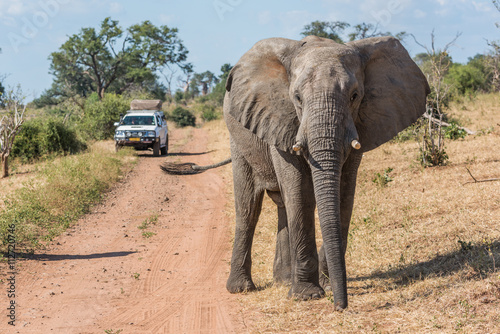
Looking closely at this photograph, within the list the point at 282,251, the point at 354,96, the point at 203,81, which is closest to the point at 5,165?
the point at 282,251

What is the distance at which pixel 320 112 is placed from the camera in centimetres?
426

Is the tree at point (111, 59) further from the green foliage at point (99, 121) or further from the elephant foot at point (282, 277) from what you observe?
the elephant foot at point (282, 277)

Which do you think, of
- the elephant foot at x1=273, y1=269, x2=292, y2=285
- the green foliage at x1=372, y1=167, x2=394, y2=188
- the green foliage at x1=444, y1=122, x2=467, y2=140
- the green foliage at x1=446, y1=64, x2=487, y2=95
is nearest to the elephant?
the elephant foot at x1=273, y1=269, x2=292, y2=285

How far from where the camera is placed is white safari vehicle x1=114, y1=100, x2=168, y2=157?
65.9 feet

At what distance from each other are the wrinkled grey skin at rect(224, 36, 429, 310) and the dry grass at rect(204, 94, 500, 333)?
0.41 meters

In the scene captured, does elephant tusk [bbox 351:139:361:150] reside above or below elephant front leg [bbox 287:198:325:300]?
above

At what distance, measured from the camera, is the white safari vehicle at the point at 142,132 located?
65.9 ft

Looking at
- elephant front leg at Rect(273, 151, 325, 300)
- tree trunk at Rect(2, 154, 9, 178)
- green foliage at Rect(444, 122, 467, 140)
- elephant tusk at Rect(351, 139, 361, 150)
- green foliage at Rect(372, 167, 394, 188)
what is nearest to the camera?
elephant tusk at Rect(351, 139, 361, 150)

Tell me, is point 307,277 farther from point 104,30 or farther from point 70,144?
point 104,30

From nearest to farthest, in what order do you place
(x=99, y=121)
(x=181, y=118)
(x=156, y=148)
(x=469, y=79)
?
(x=156, y=148) < (x=99, y=121) < (x=469, y=79) < (x=181, y=118)

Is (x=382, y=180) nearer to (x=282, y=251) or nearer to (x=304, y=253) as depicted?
(x=282, y=251)

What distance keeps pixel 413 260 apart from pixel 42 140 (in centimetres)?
1531

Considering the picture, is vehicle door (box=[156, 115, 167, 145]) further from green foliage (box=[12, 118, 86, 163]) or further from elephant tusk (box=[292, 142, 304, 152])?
elephant tusk (box=[292, 142, 304, 152])

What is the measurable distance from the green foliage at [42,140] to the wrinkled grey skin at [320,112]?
47.8 ft
